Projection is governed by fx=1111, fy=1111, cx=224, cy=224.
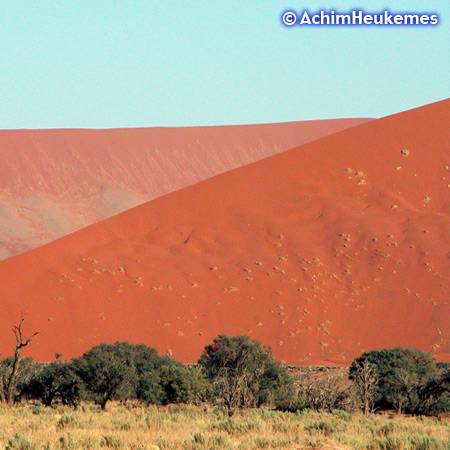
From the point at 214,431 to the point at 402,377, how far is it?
11.6m

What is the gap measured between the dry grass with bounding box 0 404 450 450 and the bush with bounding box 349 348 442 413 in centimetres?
407

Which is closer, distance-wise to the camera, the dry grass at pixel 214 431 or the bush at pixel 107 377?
the dry grass at pixel 214 431

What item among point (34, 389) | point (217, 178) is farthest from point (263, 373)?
point (217, 178)

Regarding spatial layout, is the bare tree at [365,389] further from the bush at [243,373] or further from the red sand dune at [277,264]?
the red sand dune at [277,264]

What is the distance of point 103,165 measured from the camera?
132750 mm

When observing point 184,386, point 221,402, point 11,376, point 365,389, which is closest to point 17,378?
point 11,376

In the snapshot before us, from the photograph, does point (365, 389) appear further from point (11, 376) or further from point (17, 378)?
point (17, 378)

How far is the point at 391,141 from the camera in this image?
220ft

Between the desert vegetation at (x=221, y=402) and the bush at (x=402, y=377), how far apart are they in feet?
0.14

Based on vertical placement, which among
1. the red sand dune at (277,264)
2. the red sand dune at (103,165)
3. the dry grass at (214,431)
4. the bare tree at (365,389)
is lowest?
A: the dry grass at (214,431)

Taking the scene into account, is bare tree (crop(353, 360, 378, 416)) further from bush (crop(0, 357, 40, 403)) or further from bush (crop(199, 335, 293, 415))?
bush (crop(0, 357, 40, 403))

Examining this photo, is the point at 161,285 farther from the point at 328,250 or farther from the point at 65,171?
the point at 65,171

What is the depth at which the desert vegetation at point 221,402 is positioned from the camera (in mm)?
19312

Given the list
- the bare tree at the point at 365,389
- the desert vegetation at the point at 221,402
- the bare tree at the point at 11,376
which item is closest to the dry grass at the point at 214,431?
the desert vegetation at the point at 221,402
